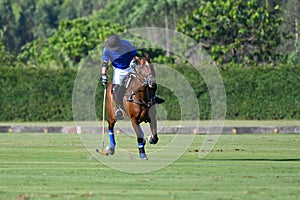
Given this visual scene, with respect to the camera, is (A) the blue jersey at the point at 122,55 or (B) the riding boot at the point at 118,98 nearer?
(A) the blue jersey at the point at 122,55

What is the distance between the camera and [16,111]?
152 feet

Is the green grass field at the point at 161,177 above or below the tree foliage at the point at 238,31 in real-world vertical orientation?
above

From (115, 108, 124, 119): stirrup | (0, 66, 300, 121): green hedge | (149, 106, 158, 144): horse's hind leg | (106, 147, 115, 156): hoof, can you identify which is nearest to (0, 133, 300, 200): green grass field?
(106, 147, 115, 156): hoof

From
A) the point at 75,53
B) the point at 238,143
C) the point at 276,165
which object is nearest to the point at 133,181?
the point at 276,165

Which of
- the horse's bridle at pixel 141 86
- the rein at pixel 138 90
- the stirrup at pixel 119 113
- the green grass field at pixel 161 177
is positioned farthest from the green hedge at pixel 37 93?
the horse's bridle at pixel 141 86

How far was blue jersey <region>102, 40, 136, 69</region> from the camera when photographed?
2130 cm

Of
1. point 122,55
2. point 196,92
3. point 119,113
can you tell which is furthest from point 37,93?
point 122,55

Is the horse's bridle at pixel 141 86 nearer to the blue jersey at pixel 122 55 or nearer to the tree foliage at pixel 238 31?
the blue jersey at pixel 122 55

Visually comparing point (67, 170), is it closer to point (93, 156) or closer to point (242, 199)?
point (93, 156)

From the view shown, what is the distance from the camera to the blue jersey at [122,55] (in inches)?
838

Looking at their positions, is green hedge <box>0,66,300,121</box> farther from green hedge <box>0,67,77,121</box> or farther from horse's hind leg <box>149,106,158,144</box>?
horse's hind leg <box>149,106,158,144</box>

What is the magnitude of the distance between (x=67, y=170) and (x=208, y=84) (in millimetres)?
27630

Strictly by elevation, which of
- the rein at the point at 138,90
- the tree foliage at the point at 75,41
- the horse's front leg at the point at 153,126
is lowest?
the tree foliage at the point at 75,41

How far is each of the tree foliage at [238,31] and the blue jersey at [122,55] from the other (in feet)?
118
